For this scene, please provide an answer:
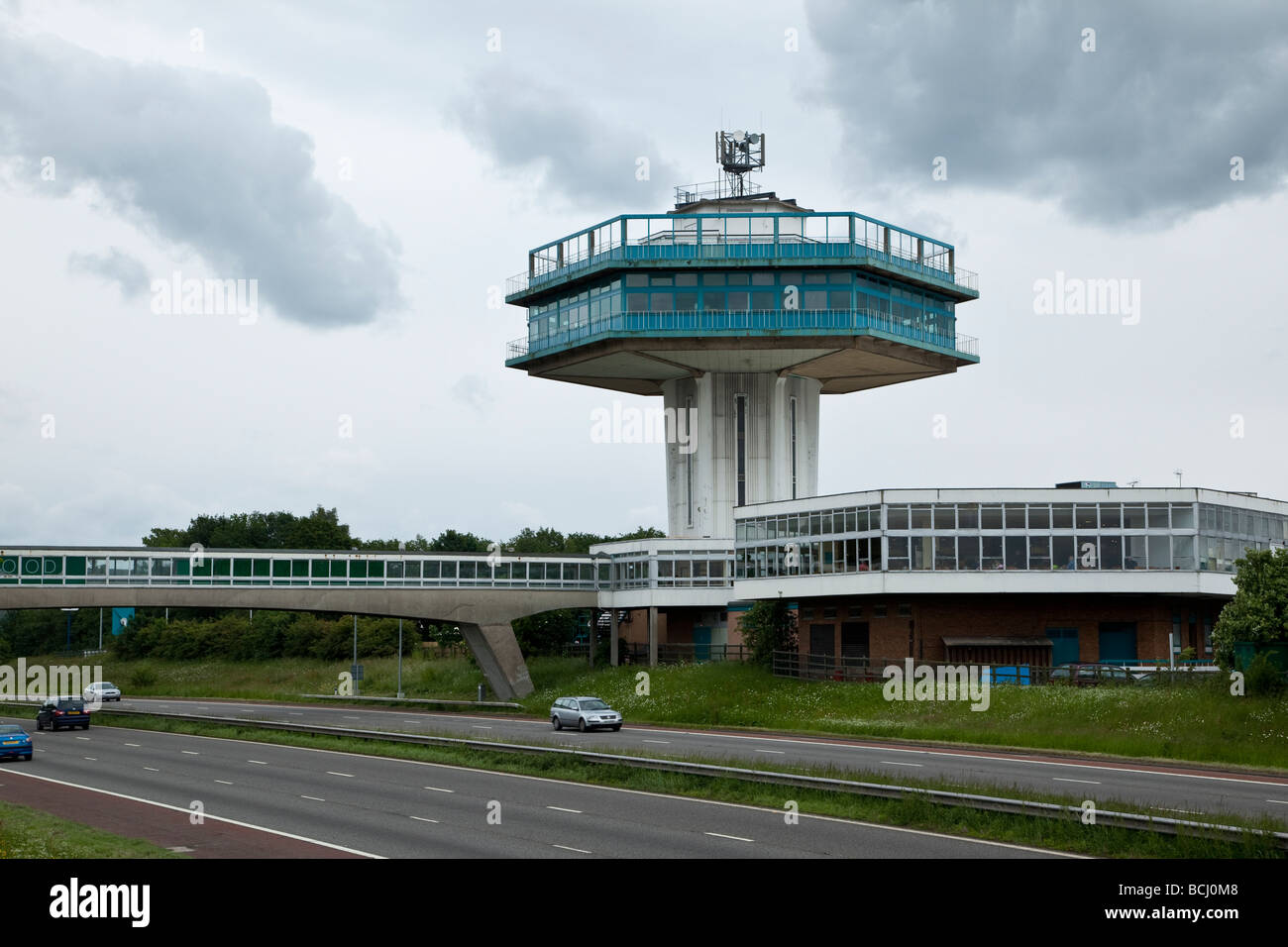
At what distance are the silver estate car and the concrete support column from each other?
20.0 m

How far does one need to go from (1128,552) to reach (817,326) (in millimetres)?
21932

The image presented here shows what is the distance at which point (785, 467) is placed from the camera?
77.9m

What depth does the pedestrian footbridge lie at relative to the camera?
6162 cm

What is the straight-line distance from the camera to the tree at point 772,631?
211 ft

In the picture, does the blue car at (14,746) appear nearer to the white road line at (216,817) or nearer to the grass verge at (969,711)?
the white road line at (216,817)

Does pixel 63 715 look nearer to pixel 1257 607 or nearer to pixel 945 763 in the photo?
pixel 945 763

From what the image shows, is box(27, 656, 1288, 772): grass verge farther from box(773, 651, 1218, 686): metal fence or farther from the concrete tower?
the concrete tower

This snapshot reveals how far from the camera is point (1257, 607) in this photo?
42688mm

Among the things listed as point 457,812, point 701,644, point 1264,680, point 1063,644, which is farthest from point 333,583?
point 1264,680

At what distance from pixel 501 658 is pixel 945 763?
40768mm

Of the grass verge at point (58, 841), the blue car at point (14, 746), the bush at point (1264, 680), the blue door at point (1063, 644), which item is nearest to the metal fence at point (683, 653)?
the blue door at point (1063, 644)

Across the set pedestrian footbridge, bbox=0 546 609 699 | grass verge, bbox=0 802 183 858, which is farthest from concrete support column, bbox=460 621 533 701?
grass verge, bbox=0 802 183 858
